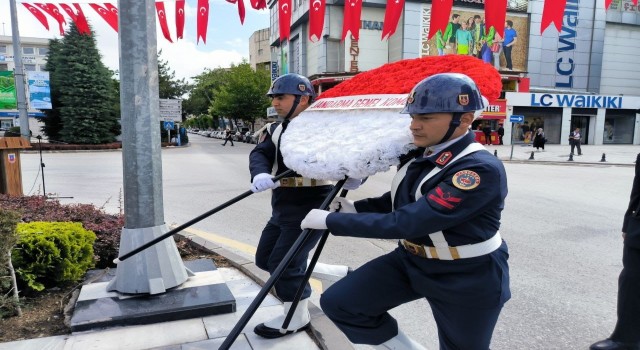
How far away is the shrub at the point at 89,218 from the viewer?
4.59 m

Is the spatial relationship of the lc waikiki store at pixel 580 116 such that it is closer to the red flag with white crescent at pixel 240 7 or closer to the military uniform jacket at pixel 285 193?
the red flag with white crescent at pixel 240 7

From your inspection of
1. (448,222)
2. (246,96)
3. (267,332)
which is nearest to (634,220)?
(448,222)

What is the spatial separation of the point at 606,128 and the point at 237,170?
35311mm

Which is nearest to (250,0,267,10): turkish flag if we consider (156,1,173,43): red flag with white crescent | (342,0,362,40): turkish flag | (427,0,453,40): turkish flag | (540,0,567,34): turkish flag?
(342,0,362,40): turkish flag

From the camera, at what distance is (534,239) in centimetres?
622

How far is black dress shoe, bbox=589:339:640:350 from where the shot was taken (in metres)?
2.94

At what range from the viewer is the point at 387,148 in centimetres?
217

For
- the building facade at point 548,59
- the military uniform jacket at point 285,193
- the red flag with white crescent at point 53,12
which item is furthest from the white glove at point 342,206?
the building facade at point 548,59

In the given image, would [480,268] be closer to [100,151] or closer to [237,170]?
[237,170]

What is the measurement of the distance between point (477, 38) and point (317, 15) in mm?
32828

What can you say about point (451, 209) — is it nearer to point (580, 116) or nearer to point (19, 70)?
point (19, 70)

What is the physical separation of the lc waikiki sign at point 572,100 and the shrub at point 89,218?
3387cm

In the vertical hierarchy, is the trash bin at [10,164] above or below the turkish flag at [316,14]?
below

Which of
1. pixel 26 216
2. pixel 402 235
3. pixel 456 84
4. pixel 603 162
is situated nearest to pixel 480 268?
pixel 402 235
